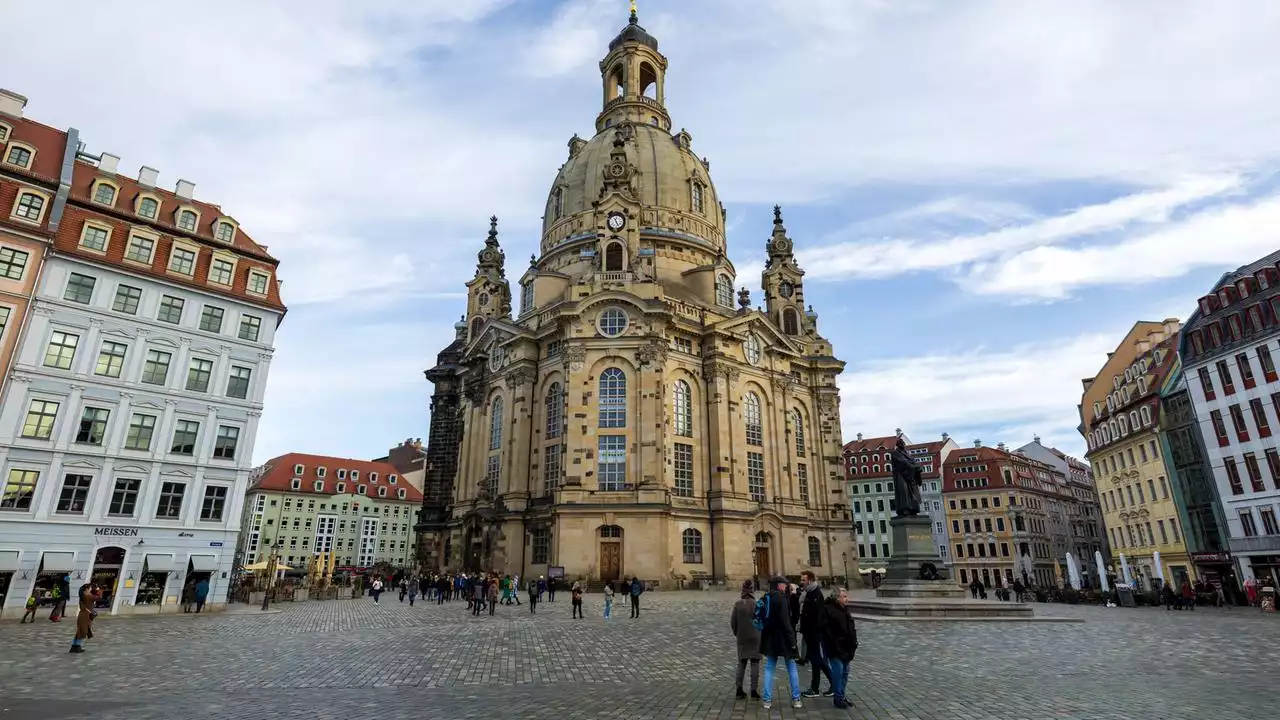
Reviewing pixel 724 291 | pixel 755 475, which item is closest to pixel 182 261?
pixel 755 475

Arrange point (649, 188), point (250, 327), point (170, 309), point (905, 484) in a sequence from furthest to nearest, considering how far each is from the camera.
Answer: point (649, 188), point (250, 327), point (170, 309), point (905, 484)

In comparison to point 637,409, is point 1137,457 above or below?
below

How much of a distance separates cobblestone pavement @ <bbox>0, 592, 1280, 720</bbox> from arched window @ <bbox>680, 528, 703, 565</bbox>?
2217 cm

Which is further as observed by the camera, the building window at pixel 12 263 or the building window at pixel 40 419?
the building window at pixel 12 263

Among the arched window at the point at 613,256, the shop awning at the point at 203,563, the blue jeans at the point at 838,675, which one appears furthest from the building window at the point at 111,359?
the blue jeans at the point at 838,675

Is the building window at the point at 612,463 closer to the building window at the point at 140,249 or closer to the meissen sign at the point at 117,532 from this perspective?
the meissen sign at the point at 117,532

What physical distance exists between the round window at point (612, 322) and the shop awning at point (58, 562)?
101 ft

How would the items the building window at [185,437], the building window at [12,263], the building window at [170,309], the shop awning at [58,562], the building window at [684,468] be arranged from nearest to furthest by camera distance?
the shop awning at [58,562]
the building window at [12,263]
the building window at [185,437]
the building window at [170,309]
the building window at [684,468]

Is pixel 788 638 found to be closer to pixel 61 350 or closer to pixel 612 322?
pixel 61 350

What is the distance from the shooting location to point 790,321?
6356 centimetres

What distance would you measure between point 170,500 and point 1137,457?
63.9 m

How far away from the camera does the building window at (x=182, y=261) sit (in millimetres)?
31922

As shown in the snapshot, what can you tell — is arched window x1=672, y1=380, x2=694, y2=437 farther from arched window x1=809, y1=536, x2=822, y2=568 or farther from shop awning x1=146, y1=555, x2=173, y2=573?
shop awning x1=146, y1=555, x2=173, y2=573

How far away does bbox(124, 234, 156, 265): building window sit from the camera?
101ft
